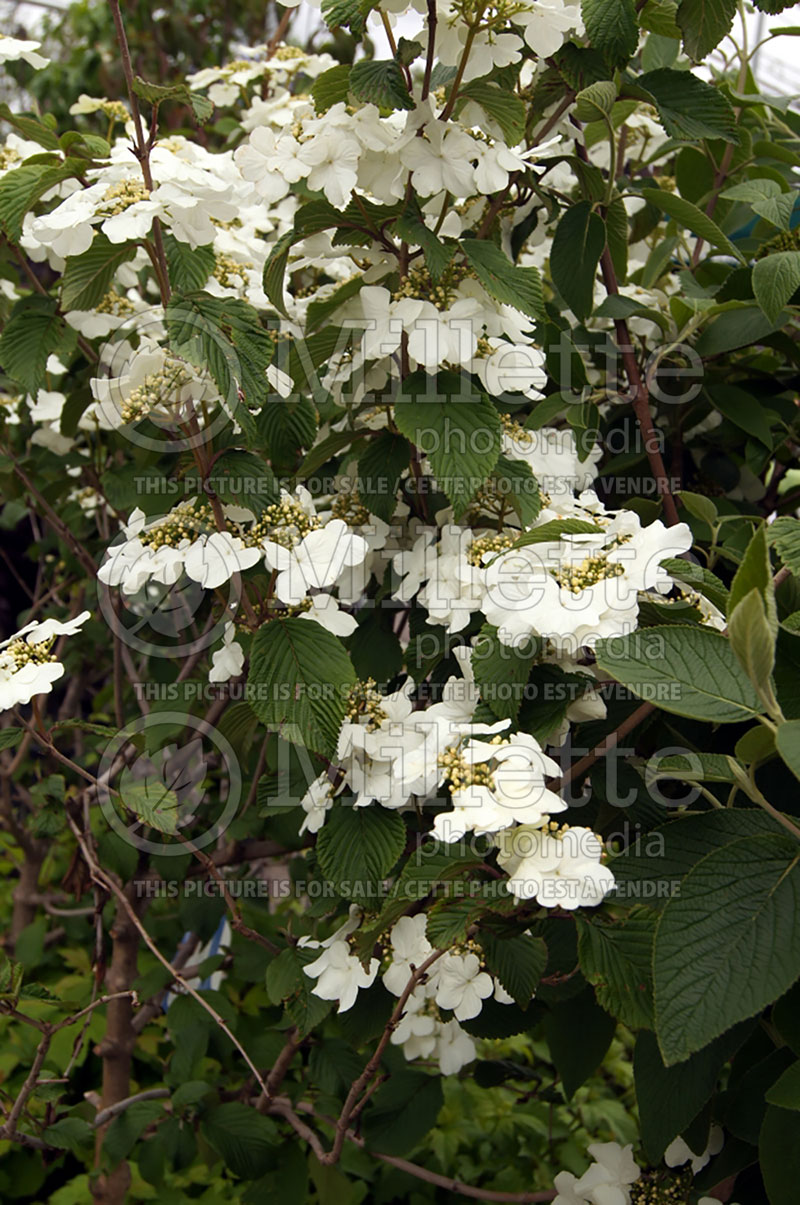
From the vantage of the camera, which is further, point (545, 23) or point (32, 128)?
point (32, 128)

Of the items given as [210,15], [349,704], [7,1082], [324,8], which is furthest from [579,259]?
[210,15]

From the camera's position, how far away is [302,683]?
817mm

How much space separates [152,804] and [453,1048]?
Answer: 44 centimetres

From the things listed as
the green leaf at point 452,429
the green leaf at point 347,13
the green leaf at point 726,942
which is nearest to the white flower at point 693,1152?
the green leaf at point 726,942

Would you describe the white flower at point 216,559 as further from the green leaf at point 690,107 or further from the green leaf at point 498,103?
the green leaf at point 690,107

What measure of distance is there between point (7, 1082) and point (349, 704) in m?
1.22

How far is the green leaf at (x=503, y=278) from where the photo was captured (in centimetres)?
84

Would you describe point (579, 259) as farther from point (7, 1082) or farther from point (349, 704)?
point (7, 1082)

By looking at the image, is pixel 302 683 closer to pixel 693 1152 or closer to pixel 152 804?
pixel 152 804

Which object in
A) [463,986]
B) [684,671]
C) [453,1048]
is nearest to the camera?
[684,671]

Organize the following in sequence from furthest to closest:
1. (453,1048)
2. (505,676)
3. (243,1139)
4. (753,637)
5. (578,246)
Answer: (243,1139), (453,1048), (578,246), (505,676), (753,637)

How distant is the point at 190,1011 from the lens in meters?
1.36

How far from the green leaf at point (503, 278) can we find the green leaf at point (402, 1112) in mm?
931

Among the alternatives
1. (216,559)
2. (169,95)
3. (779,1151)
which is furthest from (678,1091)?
(169,95)
